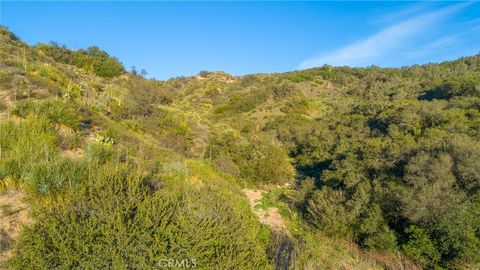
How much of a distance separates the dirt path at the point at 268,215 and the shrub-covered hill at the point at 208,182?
0.27 metres

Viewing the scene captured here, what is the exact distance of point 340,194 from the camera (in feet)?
41.7

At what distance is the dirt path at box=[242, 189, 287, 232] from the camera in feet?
41.2

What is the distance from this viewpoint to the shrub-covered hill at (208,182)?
4.65m

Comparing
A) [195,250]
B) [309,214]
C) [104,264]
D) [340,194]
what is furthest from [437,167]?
[104,264]

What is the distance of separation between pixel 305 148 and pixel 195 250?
20148mm

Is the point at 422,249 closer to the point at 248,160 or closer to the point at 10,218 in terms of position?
the point at 10,218

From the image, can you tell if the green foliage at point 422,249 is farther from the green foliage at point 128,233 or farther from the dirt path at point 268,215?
the green foliage at point 128,233

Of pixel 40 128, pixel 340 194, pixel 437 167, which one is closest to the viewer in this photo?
pixel 40 128

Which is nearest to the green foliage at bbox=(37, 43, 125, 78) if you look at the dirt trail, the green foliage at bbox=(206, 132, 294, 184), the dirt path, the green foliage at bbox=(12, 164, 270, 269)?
the green foliage at bbox=(206, 132, 294, 184)

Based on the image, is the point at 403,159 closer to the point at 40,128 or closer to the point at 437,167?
the point at 437,167

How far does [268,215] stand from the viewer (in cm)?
1369
